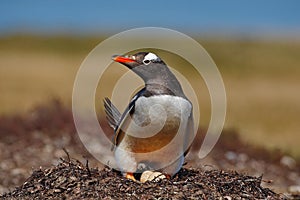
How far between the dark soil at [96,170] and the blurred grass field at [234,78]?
222cm

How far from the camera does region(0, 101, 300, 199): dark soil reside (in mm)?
6691

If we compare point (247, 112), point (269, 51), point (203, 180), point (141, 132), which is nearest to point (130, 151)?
point (141, 132)

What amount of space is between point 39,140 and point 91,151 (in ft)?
4.20

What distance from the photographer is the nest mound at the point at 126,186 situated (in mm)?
6559

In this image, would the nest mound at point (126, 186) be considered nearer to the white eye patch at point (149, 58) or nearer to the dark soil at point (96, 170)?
the dark soil at point (96, 170)

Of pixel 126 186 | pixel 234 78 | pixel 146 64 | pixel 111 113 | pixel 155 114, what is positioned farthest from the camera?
pixel 234 78

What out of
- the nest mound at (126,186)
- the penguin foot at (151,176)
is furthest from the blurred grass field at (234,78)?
the penguin foot at (151,176)

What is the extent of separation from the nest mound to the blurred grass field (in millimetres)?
8764

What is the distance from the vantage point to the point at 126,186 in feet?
21.9

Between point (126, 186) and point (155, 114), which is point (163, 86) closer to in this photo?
point (155, 114)

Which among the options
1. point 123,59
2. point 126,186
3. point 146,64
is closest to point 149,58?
point 146,64

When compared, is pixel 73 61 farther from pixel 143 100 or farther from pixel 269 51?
pixel 143 100

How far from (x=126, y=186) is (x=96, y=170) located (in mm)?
666

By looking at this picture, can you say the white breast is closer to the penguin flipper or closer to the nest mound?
the nest mound
